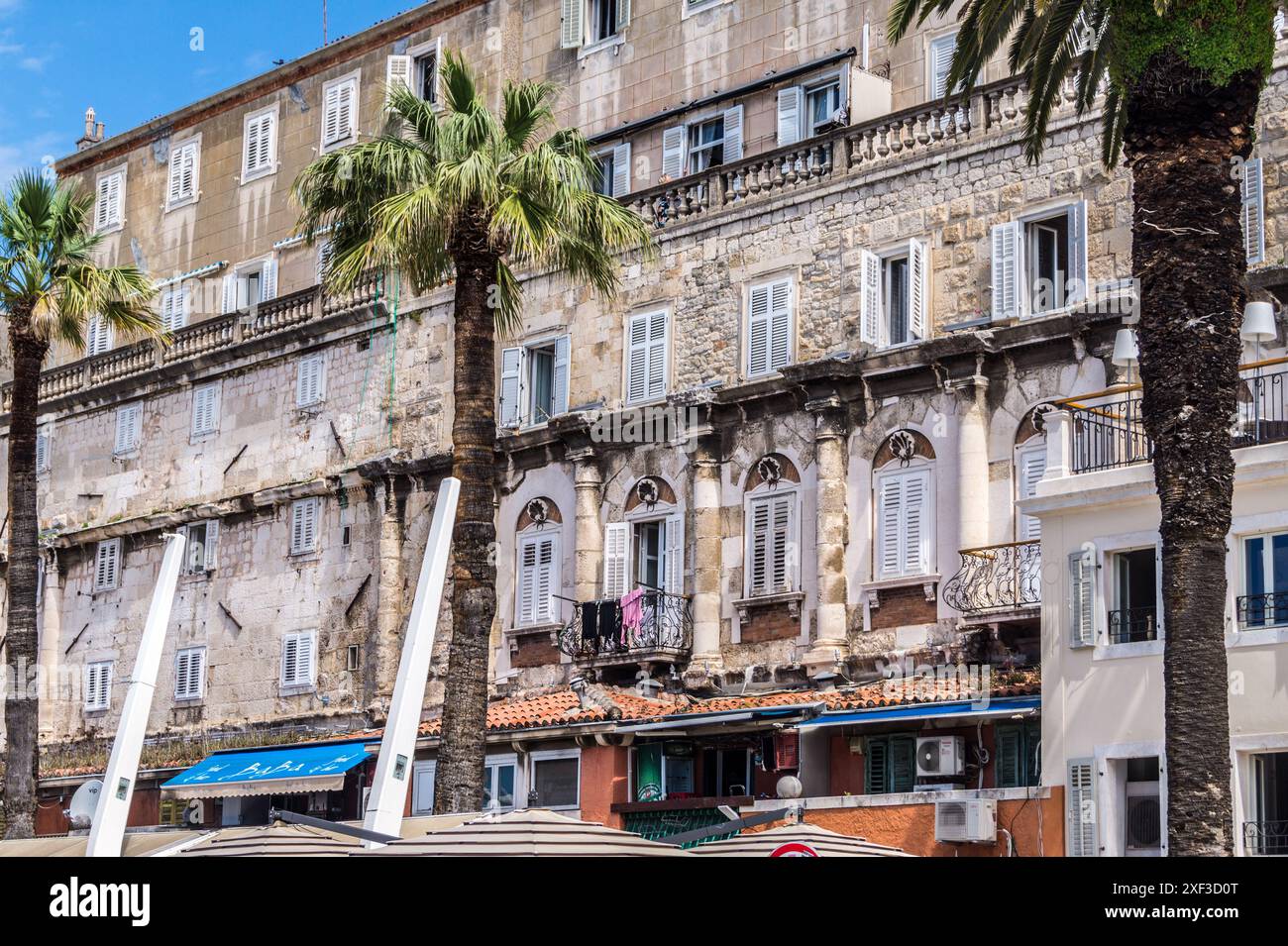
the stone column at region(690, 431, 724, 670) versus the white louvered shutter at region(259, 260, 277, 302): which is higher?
the white louvered shutter at region(259, 260, 277, 302)

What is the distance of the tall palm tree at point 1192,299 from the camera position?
19.5 m

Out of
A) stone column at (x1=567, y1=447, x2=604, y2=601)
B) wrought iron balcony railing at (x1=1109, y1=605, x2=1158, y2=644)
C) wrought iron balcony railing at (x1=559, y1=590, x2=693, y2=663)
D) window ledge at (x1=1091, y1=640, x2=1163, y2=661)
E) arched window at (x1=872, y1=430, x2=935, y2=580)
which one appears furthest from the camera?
stone column at (x1=567, y1=447, x2=604, y2=601)

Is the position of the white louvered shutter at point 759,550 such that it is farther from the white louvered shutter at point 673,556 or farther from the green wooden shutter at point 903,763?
the green wooden shutter at point 903,763

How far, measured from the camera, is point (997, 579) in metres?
30.6

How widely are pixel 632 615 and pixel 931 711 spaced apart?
7.81m

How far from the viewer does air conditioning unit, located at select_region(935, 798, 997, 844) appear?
27109 millimetres

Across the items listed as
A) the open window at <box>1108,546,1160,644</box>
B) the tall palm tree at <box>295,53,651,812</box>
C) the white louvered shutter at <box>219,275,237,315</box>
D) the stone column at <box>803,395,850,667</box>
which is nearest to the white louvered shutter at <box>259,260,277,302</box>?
the white louvered shutter at <box>219,275,237,315</box>

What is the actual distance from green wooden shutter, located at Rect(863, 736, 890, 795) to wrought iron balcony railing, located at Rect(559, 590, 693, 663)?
14.9 ft

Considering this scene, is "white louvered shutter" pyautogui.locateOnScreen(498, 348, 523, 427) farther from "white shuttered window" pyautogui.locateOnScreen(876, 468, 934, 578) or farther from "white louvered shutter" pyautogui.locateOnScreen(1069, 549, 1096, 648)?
"white louvered shutter" pyautogui.locateOnScreen(1069, 549, 1096, 648)

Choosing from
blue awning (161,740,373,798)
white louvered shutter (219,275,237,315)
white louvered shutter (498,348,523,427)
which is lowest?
blue awning (161,740,373,798)

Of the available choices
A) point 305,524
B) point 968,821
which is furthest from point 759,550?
point 305,524

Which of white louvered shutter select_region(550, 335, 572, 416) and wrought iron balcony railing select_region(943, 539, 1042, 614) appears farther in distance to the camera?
white louvered shutter select_region(550, 335, 572, 416)

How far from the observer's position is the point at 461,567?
27234 mm

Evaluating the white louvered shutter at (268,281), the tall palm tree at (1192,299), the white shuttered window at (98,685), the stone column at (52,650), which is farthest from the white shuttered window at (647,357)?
the stone column at (52,650)
